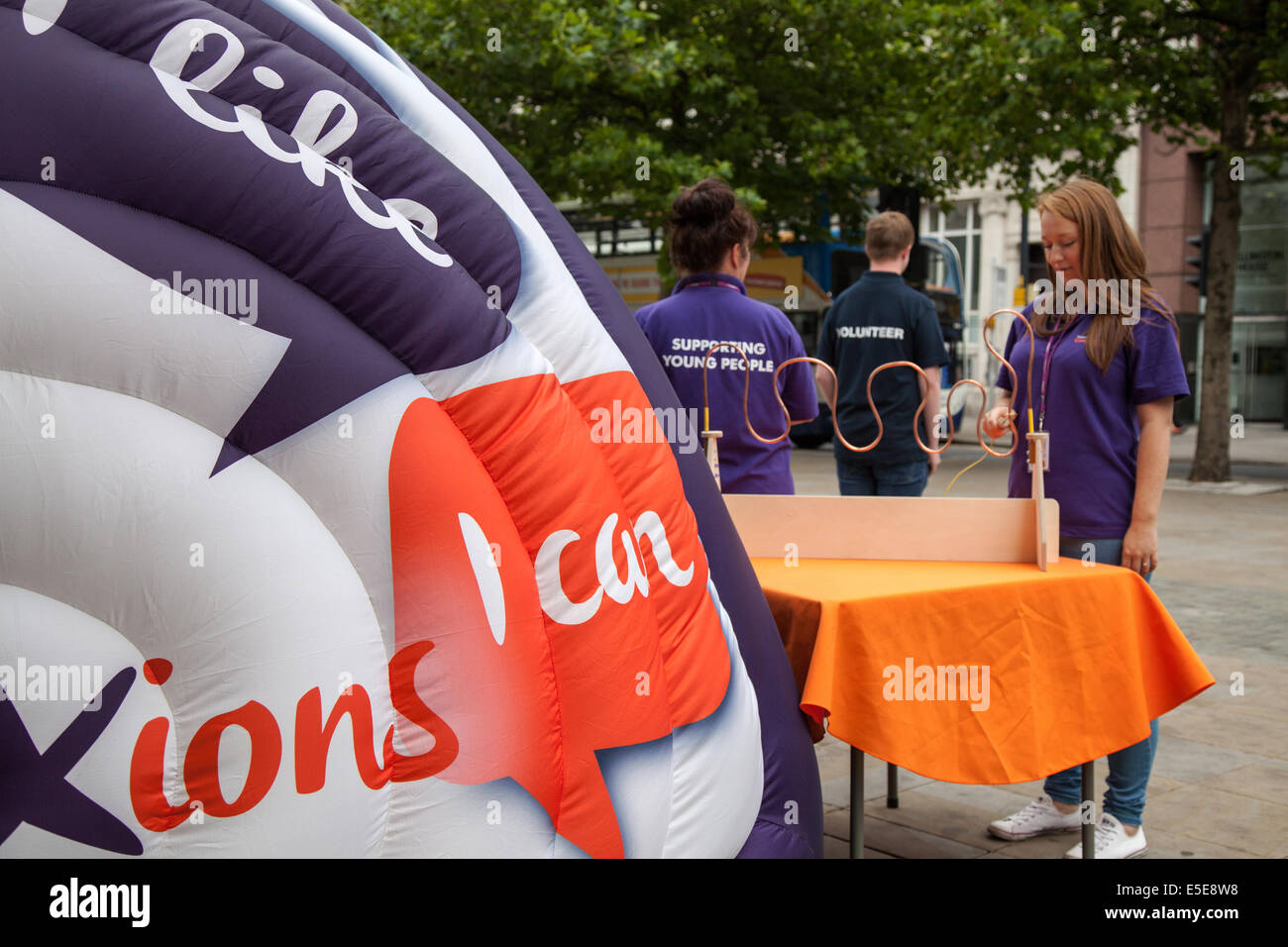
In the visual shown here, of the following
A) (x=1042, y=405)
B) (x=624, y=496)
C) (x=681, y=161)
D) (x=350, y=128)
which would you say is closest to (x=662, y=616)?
(x=624, y=496)

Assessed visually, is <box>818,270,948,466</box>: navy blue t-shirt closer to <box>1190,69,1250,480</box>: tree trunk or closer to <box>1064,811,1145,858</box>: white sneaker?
<box>1064,811,1145,858</box>: white sneaker

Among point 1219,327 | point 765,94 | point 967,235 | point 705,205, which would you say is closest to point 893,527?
point 705,205

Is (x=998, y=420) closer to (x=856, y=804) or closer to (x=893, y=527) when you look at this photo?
→ (x=893, y=527)

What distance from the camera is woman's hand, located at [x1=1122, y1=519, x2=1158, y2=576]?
→ 3264mm

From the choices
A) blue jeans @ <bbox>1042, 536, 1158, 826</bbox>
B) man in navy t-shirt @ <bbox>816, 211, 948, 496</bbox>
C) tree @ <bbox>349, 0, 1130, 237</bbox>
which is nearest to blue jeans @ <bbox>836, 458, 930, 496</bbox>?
man in navy t-shirt @ <bbox>816, 211, 948, 496</bbox>

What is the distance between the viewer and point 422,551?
2.13m

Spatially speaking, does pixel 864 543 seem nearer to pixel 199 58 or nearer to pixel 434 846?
pixel 434 846

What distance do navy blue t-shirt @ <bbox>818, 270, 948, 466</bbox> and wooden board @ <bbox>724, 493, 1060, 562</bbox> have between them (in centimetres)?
164

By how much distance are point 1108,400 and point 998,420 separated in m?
0.31

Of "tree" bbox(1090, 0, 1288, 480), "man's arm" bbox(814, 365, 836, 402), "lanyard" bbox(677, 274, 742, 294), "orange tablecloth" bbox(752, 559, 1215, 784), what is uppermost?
"tree" bbox(1090, 0, 1288, 480)

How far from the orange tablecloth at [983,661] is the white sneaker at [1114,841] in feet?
1.93
